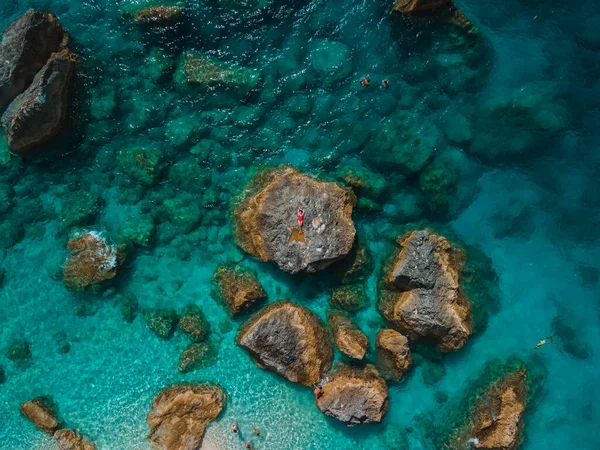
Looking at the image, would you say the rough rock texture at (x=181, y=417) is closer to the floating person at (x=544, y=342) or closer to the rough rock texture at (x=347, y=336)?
the rough rock texture at (x=347, y=336)

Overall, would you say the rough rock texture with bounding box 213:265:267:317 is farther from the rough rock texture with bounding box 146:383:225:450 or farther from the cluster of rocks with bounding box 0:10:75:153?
the cluster of rocks with bounding box 0:10:75:153

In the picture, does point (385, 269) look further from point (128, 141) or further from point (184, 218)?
point (128, 141)

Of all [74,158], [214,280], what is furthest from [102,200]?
[214,280]

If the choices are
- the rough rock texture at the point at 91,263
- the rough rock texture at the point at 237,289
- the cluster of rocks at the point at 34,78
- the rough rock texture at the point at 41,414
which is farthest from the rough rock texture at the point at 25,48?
the rough rock texture at the point at 41,414

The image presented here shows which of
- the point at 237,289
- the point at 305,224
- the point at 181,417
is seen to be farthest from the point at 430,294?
the point at 181,417

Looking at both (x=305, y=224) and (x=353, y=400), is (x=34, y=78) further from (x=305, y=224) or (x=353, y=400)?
(x=353, y=400)

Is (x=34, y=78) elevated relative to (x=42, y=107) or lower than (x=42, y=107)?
elevated
